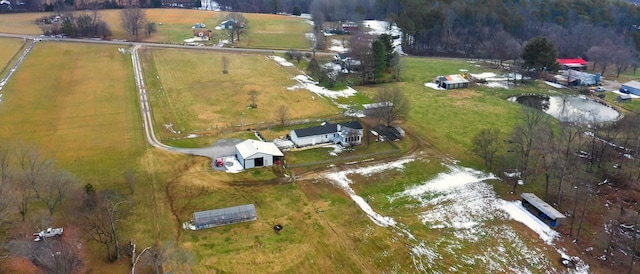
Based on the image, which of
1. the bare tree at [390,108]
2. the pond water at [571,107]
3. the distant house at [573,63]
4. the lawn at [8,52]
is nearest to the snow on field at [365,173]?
the bare tree at [390,108]

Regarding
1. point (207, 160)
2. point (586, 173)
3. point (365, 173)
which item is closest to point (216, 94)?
point (207, 160)

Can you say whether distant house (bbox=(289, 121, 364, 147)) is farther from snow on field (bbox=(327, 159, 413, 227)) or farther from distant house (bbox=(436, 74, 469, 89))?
distant house (bbox=(436, 74, 469, 89))

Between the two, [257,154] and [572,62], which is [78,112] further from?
[572,62]

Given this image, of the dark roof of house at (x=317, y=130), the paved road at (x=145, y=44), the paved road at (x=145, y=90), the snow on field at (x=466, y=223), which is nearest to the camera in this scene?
the snow on field at (x=466, y=223)

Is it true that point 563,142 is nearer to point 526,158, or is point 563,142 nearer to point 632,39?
point 526,158

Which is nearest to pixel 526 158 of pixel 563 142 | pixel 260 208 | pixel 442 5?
pixel 563 142

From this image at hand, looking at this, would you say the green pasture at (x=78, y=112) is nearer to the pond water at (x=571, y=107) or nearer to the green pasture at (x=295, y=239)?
the green pasture at (x=295, y=239)

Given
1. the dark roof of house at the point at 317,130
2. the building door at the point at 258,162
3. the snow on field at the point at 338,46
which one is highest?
the snow on field at the point at 338,46
